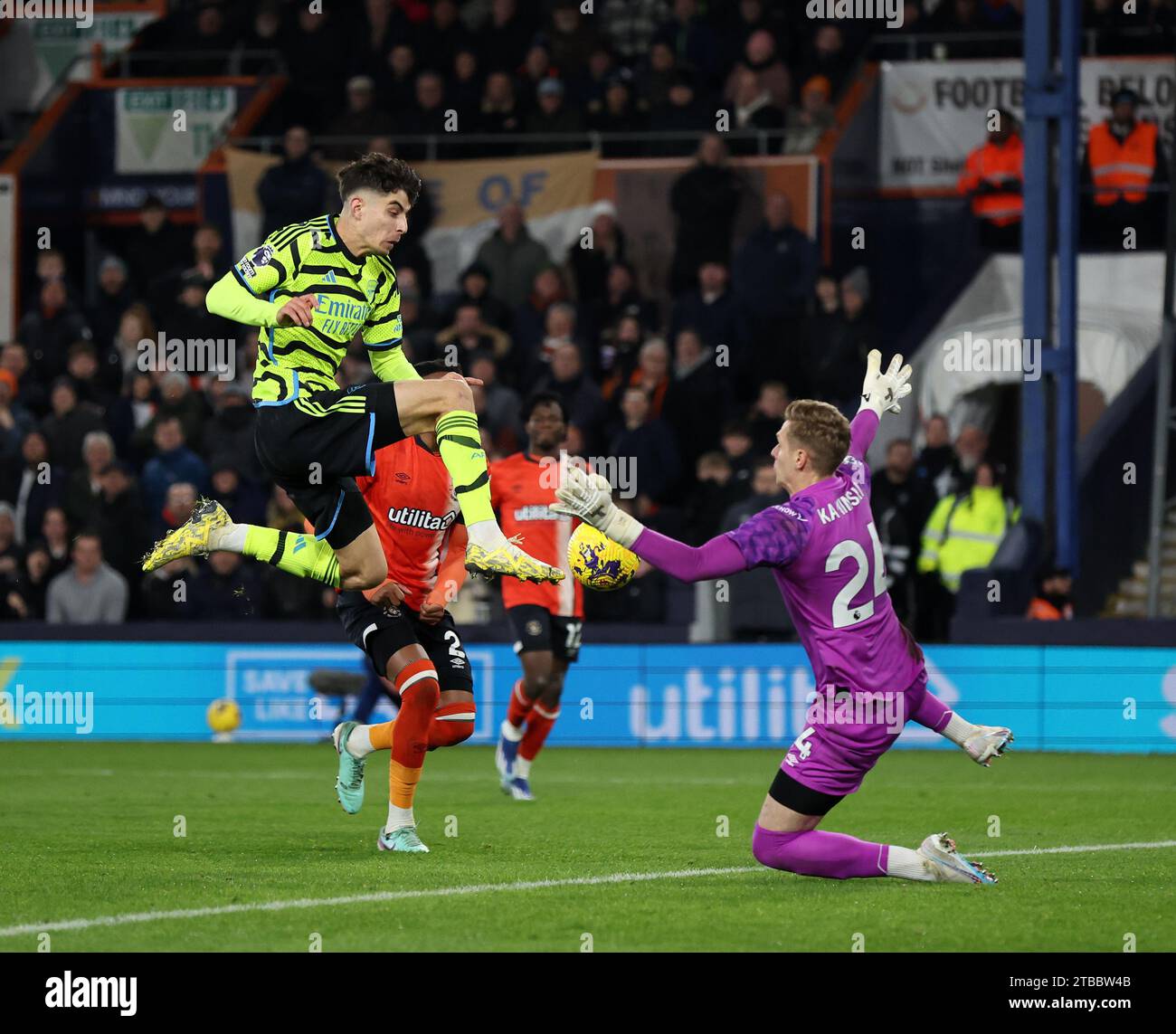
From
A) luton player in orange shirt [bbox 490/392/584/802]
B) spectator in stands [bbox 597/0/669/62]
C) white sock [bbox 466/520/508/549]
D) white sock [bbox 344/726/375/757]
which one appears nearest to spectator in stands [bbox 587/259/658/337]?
spectator in stands [bbox 597/0/669/62]

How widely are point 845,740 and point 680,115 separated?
14658mm

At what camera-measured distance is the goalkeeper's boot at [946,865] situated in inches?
313

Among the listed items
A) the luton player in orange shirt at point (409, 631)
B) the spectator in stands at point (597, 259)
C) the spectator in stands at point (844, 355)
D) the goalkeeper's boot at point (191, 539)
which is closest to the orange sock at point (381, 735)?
the luton player in orange shirt at point (409, 631)

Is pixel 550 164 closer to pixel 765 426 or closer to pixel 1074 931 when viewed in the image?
pixel 765 426

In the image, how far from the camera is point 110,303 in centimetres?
2198

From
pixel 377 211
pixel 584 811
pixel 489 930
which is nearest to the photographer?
pixel 489 930

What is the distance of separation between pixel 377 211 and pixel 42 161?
16.6 meters

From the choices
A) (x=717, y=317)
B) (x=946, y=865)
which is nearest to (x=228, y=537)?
(x=946, y=865)

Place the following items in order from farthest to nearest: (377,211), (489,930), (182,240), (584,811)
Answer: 1. (182,240)
2. (584,811)
3. (377,211)
4. (489,930)

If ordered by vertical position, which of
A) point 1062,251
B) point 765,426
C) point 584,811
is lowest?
point 584,811

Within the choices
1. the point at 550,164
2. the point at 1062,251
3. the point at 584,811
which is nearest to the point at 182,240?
the point at 550,164

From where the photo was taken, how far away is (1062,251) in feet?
59.3

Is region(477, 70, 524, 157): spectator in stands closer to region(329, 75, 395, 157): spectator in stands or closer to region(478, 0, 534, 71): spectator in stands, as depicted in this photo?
region(478, 0, 534, 71): spectator in stands

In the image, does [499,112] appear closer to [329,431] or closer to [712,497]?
[712,497]
